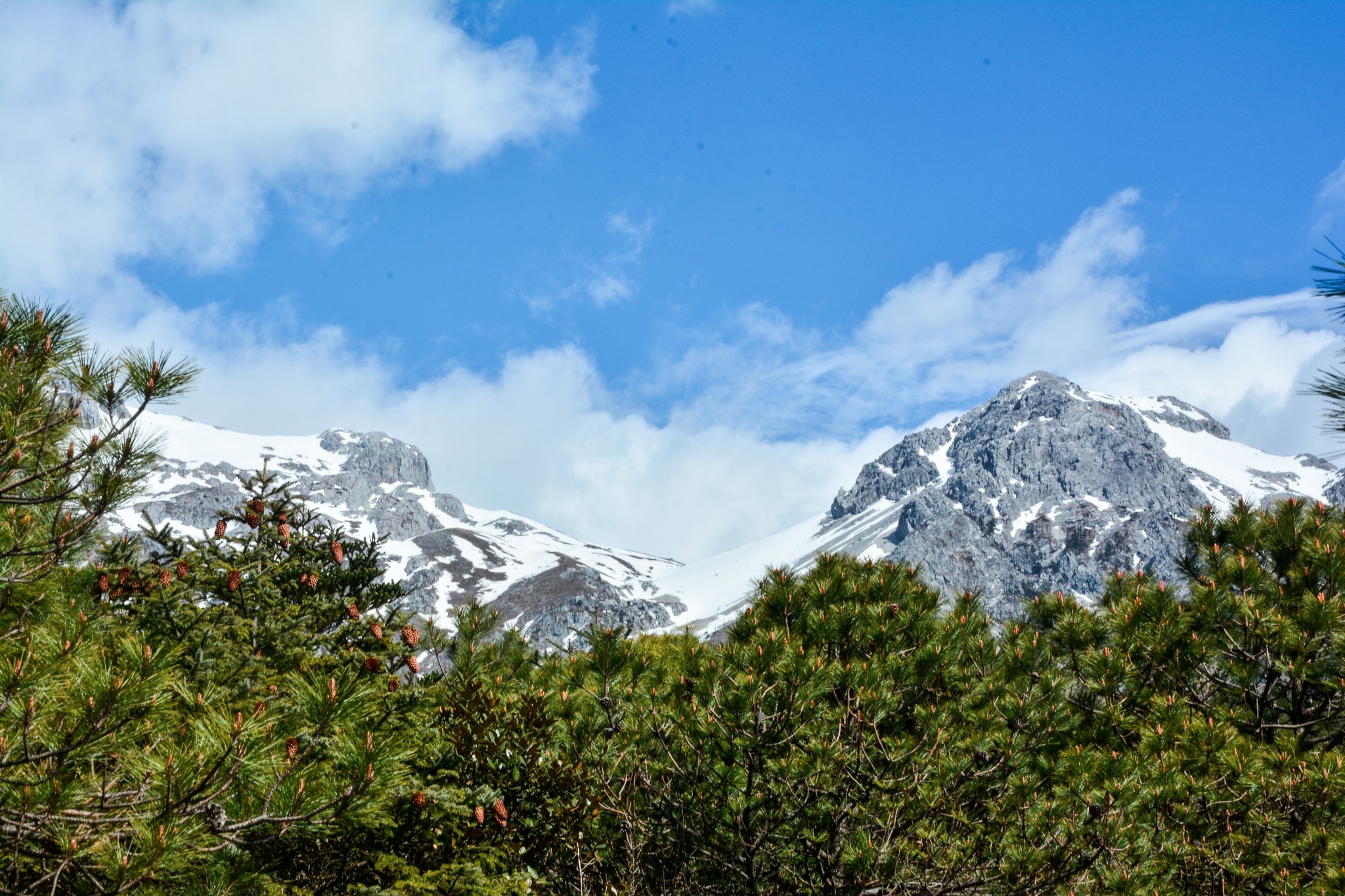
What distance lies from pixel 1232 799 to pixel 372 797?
695 cm

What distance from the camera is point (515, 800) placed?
577cm

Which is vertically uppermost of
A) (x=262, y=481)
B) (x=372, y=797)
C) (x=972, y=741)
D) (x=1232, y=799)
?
(x=262, y=481)

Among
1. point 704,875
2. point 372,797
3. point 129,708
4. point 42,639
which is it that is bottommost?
point 704,875

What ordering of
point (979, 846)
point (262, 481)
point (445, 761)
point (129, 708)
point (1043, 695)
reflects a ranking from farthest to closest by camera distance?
1. point (262, 481)
2. point (1043, 695)
3. point (979, 846)
4. point (445, 761)
5. point (129, 708)

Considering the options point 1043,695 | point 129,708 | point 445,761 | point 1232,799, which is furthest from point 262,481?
point 1232,799

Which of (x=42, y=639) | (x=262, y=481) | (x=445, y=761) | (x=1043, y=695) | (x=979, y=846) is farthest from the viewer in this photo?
(x=262, y=481)

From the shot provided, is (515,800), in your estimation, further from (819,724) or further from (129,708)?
(129,708)

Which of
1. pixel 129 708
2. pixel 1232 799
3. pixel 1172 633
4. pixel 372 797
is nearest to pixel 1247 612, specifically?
pixel 1172 633

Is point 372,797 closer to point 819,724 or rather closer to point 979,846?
point 819,724

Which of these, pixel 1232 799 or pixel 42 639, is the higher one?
pixel 42 639

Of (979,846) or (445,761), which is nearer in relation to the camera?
(445,761)

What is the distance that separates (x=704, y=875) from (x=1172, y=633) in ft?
18.9

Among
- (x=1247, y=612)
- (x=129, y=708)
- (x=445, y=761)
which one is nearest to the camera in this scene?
(x=129, y=708)

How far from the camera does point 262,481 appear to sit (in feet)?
29.9
